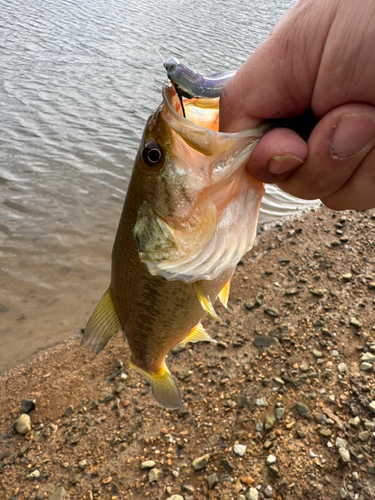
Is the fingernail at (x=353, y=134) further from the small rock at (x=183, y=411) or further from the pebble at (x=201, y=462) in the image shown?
the small rock at (x=183, y=411)

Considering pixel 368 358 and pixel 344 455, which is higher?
pixel 368 358

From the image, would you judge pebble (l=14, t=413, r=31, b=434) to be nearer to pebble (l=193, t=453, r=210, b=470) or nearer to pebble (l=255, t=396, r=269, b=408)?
pebble (l=193, t=453, r=210, b=470)

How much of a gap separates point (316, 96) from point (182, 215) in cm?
71

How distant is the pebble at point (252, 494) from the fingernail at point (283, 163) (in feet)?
7.79

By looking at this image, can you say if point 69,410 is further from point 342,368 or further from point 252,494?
point 342,368

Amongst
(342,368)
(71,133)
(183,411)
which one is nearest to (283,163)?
(183,411)

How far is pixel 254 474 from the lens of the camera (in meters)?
2.89

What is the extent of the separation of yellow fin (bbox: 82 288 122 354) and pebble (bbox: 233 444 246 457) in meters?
1.54

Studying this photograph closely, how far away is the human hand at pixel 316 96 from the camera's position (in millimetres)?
1291

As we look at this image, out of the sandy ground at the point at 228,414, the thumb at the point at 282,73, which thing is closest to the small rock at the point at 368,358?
the sandy ground at the point at 228,414

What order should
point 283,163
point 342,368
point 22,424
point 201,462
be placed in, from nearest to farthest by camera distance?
point 283,163, point 201,462, point 22,424, point 342,368

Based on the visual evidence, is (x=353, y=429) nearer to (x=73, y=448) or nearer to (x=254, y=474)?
(x=254, y=474)

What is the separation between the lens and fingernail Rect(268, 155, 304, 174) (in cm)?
149

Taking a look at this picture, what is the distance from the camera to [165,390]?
8.55 ft
